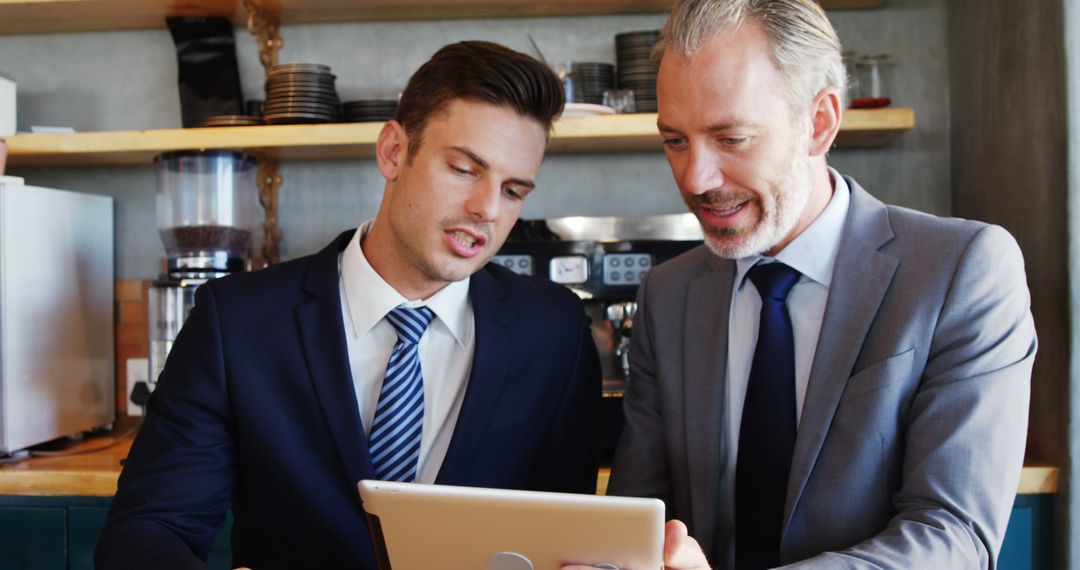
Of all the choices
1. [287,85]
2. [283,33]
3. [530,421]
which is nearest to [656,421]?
[530,421]

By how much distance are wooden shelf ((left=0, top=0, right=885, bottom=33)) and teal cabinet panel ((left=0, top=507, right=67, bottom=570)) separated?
4.08ft

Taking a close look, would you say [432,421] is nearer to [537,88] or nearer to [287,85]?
[537,88]

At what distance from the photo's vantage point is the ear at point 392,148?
171 cm

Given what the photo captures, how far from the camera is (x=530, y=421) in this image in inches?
65.9

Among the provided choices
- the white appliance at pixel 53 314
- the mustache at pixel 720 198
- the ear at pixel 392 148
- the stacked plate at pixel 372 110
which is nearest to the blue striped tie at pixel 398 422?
the ear at pixel 392 148

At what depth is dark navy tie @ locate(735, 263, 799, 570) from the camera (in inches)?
55.7

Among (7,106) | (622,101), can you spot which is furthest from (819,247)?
(7,106)

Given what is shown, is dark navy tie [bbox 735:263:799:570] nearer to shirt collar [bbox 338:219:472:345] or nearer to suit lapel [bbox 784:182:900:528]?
suit lapel [bbox 784:182:900:528]

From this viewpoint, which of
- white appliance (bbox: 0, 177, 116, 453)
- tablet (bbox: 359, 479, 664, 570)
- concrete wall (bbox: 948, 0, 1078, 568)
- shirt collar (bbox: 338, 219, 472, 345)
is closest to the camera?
tablet (bbox: 359, 479, 664, 570)

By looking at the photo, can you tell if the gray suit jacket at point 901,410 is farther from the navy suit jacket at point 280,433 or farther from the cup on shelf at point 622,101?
the cup on shelf at point 622,101

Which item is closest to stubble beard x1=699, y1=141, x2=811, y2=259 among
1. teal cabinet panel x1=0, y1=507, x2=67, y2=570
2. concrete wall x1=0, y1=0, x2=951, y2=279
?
concrete wall x1=0, y1=0, x2=951, y2=279

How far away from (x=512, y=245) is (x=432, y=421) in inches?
33.6

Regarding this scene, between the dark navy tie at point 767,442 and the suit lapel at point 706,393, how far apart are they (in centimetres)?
4

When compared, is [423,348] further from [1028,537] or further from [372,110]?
[1028,537]
